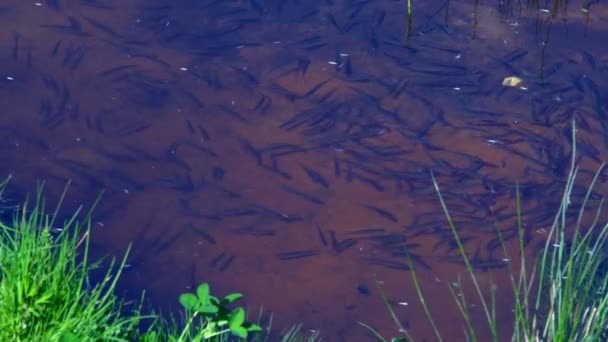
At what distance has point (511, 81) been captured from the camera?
376 cm

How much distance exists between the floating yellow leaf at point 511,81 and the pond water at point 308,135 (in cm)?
2

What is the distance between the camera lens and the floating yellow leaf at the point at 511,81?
3744mm

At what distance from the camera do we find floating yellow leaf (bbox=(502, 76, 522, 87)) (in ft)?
12.3

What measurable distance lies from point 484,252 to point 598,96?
1.00 meters

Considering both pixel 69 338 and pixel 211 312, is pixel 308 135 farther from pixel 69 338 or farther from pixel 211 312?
pixel 69 338

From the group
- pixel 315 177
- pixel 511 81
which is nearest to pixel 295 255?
pixel 315 177

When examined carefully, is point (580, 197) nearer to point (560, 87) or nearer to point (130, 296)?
point (560, 87)

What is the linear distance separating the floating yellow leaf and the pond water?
23mm

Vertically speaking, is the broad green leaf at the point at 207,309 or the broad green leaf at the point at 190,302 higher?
the broad green leaf at the point at 190,302

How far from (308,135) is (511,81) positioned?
862 mm

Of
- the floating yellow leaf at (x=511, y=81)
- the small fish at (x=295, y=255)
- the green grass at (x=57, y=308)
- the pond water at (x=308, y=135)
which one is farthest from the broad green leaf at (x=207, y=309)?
the floating yellow leaf at (x=511, y=81)

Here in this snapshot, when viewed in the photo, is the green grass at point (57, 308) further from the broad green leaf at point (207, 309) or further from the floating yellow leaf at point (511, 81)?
the floating yellow leaf at point (511, 81)

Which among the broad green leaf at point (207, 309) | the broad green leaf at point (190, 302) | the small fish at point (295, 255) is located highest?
the broad green leaf at point (190, 302)

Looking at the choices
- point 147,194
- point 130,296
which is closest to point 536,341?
point 130,296
